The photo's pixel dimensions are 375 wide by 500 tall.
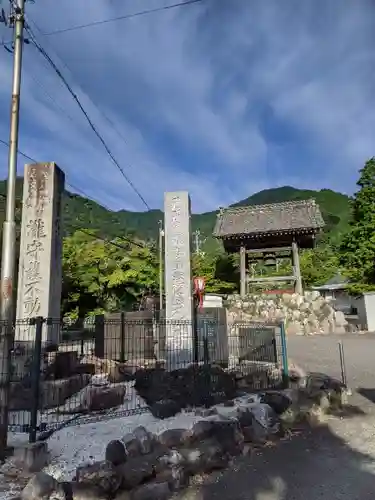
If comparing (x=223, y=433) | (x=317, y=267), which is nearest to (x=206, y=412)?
(x=223, y=433)

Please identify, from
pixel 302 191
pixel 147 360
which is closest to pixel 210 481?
pixel 147 360

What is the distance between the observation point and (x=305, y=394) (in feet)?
21.9

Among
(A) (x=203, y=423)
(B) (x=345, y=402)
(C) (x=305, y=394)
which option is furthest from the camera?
(B) (x=345, y=402)

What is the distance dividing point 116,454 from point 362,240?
2240 cm

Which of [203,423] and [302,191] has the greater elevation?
[302,191]

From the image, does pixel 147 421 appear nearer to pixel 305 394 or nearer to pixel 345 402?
pixel 305 394

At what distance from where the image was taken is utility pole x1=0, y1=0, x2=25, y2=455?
4598 millimetres

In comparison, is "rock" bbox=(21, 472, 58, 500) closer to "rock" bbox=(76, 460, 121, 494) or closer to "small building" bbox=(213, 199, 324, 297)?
"rock" bbox=(76, 460, 121, 494)

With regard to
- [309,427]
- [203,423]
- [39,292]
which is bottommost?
[309,427]

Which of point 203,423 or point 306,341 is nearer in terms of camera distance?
point 203,423

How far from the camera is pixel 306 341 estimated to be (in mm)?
17969

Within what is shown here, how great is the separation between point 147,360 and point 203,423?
18.5 ft

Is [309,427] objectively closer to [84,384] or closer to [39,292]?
[84,384]

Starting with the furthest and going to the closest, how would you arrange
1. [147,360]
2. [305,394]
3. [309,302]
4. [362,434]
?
[309,302], [147,360], [305,394], [362,434]
